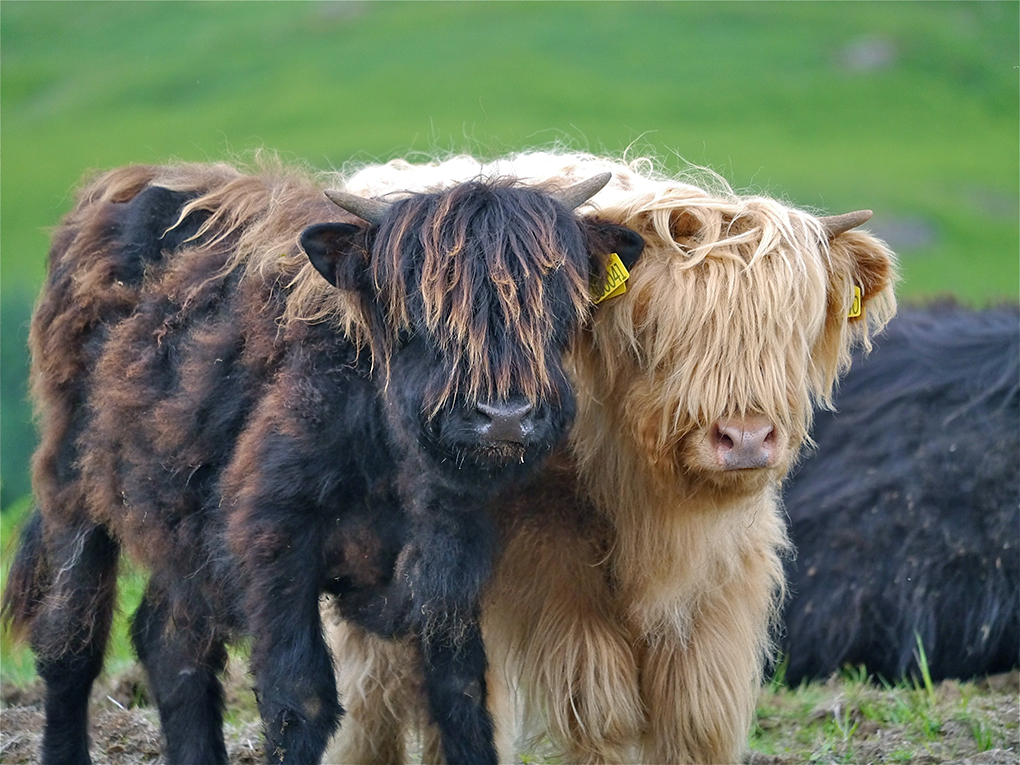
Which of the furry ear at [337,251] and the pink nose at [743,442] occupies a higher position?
the furry ear at [337,251]

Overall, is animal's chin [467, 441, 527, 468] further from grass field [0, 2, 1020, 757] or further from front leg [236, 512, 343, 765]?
grass field [0, 2, 1020, 757]

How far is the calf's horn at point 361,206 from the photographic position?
3516mm

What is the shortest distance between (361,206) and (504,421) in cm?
73

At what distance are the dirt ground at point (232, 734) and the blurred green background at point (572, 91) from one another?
14076 mm

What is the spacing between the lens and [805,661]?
6.11 m

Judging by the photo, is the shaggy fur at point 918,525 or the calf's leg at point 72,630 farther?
the shaggy fur at point 918,525

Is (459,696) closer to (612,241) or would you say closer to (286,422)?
(286,422)

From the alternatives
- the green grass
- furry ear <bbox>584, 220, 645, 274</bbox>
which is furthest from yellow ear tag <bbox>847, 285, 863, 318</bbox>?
the green grass

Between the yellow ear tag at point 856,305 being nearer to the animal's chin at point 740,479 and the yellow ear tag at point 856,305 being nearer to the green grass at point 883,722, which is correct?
the animal's chin at point 740,479

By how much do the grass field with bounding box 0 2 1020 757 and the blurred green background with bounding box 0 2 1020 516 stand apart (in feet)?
0.20

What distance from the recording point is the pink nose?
11.8ft

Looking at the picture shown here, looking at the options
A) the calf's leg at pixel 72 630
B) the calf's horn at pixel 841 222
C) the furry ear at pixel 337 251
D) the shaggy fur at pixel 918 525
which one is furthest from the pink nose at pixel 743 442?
the shaggy fur at pixel 918 525

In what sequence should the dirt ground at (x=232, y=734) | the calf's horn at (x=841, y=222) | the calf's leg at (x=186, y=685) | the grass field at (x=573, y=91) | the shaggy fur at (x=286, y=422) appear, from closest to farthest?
the shaggy fur at (x=286, y=422)
the calf's horn at (x=841, y=222)
the calf's leg at (x=186, y=685)
the dirt ground at (x=232, y=734)
the grass field at (x=573, y=91)

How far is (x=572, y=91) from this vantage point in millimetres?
26062
